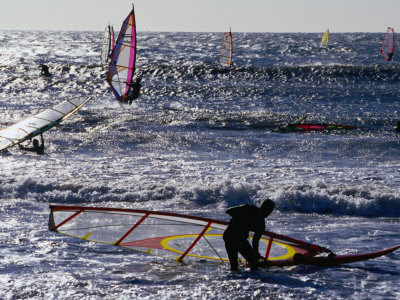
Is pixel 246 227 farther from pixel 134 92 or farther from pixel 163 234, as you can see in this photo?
pixel 134 92

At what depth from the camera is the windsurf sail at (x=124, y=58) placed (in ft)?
55.3

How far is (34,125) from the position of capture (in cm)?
1363

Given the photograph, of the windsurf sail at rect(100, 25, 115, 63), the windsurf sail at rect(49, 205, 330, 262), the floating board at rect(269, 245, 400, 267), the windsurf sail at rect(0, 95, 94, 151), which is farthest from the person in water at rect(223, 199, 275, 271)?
the windsurf sail at rect(100, 25, 115, 63)

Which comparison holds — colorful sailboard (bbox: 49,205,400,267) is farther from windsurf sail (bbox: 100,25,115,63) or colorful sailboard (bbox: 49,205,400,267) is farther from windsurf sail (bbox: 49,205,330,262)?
windsurf sail (bbox: 100,25,115,63)

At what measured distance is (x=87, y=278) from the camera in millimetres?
6109

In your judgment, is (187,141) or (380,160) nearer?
(380,160)

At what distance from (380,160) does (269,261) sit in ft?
26.4

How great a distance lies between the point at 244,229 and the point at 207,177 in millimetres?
5664

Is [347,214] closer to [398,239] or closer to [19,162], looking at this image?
[398,239]

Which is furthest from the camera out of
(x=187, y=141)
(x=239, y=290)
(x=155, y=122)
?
(x=155, y=122)

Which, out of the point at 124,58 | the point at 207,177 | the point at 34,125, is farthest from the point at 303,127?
the point at 34,125

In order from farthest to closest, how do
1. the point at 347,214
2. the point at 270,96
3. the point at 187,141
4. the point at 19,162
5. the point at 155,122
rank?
the point at 270,96
the point at 155,122
the point at 187,141
the point at 19,162
the point at 347,214

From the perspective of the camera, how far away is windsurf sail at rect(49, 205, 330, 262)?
6.76 metres

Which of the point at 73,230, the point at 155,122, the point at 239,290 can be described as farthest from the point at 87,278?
the point at 155,122
